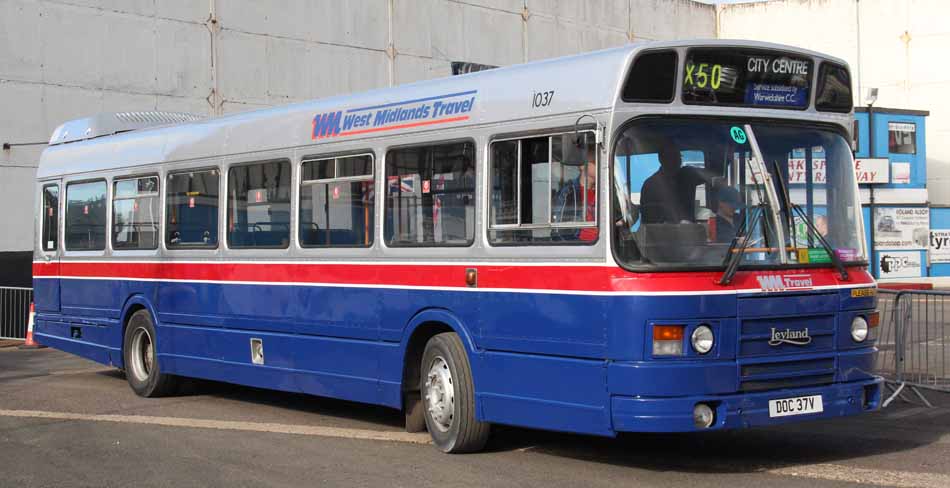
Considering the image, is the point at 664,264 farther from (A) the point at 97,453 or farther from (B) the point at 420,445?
(A) the point at 97,453

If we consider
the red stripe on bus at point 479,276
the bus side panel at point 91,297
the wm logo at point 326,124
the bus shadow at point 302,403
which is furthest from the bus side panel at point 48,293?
the wm logo at point 326,124

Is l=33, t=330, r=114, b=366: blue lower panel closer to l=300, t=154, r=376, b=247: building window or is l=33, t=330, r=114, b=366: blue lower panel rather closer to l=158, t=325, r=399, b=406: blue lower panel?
l=158, t=325, r=399, b=406: blue lower panel

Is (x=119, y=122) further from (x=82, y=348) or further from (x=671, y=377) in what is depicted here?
(x=671, y=377)

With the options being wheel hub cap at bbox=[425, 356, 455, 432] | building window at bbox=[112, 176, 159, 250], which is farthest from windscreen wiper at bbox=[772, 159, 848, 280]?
building window at bbox=[112, 176, 159, 250]

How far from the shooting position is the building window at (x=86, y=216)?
1552cm

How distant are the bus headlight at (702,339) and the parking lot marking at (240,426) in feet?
9.76

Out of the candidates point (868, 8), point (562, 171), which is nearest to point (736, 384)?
point (562, 171)

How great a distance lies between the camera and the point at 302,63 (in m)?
32.6

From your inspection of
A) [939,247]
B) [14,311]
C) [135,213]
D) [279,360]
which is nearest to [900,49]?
[939,247]

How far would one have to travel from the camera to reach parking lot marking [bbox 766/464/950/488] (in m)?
8.29

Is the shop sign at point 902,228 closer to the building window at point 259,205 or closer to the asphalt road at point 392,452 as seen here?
the asphalt road at point 392,452

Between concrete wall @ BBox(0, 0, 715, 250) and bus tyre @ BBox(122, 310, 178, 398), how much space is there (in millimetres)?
12853

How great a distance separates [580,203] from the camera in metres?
8.83

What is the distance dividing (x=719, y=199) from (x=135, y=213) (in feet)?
27.7
